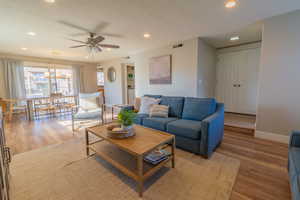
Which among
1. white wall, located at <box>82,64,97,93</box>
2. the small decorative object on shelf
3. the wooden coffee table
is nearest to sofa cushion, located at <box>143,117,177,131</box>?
the wooden coffee table

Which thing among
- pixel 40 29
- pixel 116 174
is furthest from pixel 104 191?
pixel 40 29

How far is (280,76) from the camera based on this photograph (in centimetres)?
245

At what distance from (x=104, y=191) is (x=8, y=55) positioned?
633 centimetres

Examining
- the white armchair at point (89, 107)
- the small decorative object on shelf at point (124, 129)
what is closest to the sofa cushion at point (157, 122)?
the small decorative object on shelf at point (124, 129)

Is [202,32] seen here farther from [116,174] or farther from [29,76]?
[29,76]

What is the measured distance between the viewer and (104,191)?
1388mm

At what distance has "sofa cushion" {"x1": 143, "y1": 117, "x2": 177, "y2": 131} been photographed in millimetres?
2444

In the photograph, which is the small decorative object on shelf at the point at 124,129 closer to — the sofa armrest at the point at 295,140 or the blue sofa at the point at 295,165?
the blue sofa at the point at 295,165

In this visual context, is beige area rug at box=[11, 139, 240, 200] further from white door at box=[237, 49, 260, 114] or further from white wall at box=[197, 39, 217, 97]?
white door at box=[237, 49, 260, 114]

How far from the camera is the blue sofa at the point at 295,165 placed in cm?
97

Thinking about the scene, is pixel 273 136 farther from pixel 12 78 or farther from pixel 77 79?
pixel 12 78

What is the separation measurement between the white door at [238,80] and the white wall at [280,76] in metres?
1.51

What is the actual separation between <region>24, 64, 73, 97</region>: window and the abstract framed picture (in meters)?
4.44

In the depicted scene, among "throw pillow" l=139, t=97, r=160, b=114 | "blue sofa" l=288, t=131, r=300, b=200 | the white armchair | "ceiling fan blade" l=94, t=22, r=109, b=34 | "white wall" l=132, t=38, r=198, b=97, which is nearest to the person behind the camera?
"blue sofa" l=288, t=131, r=300, b=200
